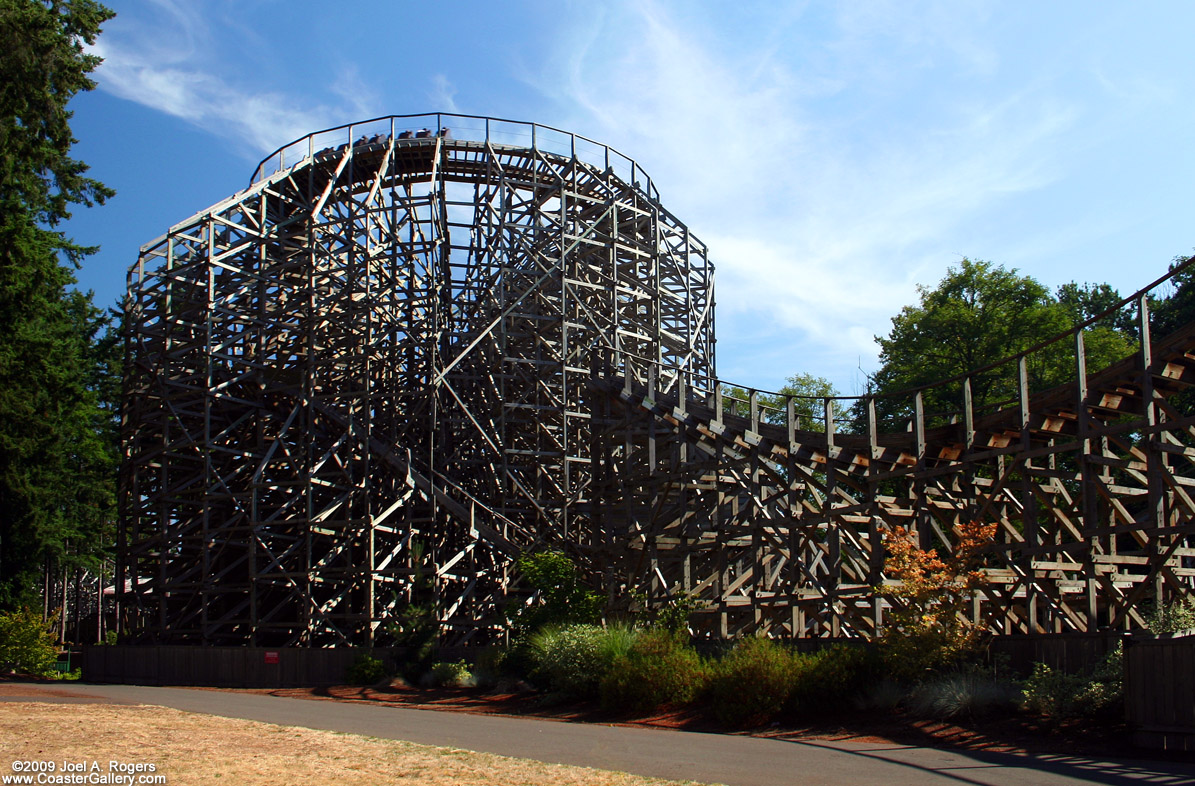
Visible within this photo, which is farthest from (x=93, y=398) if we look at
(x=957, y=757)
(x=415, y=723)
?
(x=957, y=757)

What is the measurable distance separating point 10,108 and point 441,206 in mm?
15559

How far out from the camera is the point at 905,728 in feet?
44.4

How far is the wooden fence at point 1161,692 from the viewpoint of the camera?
11.0m

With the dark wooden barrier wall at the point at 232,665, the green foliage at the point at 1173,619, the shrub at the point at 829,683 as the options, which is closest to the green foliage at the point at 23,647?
the dark wooden barrier wall at the point at 232,665

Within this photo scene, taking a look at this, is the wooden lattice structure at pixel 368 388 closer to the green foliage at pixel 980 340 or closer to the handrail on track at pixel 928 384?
the handrail on track at pixel 928 384

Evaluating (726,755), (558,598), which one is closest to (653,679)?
(726,755)

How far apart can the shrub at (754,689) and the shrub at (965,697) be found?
6.24 feet

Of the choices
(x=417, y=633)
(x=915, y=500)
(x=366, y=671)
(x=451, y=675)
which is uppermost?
(x=915, y=500)

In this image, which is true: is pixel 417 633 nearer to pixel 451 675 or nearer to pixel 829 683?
pixel 451 675

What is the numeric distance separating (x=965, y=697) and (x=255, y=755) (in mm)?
8746

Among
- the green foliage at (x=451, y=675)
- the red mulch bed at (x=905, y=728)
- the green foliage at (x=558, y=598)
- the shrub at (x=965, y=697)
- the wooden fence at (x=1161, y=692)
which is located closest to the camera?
the wooden fence at (x=1161, y=692)

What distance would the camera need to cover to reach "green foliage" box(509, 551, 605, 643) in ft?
72.5

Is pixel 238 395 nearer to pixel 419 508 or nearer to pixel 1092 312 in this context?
pixel 419 508

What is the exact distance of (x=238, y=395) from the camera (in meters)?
32.9
